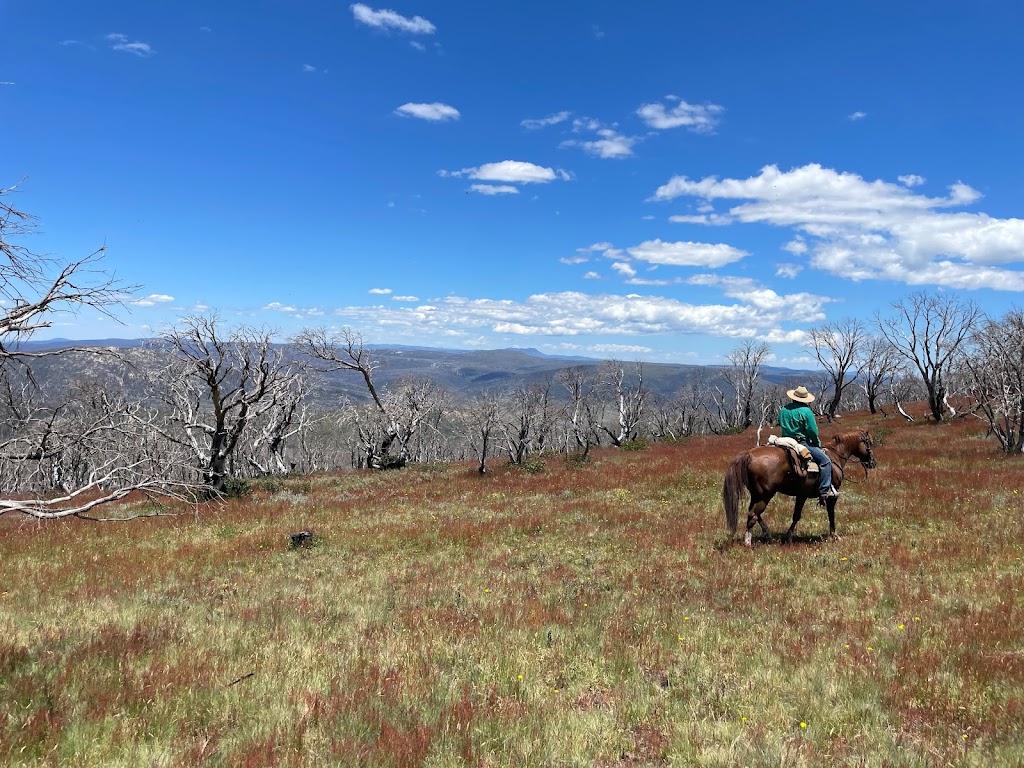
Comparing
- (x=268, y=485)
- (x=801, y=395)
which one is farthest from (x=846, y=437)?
(x=268, y=485)

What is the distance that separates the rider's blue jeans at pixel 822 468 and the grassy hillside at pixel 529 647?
1409 mm

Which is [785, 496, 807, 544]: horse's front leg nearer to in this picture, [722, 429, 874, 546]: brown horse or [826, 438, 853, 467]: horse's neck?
[722, 429, 874, 546]: brown horse

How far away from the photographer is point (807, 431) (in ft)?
40.3

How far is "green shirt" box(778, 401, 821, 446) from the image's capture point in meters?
12.2

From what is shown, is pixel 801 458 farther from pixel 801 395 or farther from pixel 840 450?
pixel 840 450

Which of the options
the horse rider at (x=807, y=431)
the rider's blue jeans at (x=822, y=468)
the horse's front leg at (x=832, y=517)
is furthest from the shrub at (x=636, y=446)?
the rider's blue jeans at (x=822, y=468)

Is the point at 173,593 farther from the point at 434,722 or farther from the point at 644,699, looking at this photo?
the point at 644,699

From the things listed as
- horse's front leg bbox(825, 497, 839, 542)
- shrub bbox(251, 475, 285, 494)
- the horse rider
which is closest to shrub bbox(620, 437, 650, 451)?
shrub bbox(251, 475, 285, 494)

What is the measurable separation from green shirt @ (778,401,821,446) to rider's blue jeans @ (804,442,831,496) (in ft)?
0.89

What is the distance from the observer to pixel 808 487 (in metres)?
12.4

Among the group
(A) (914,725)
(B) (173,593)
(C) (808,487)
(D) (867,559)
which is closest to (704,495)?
(C) (808,487)

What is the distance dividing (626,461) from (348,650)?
30.0 metres

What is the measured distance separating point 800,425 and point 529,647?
8716 millimetres

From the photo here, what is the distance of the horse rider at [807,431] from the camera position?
39.8 feet
